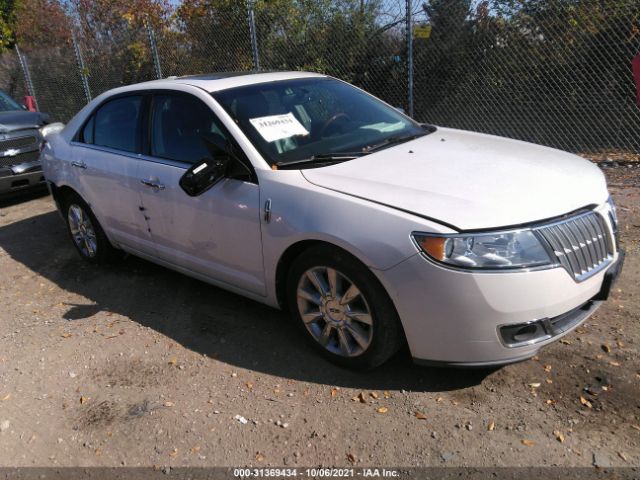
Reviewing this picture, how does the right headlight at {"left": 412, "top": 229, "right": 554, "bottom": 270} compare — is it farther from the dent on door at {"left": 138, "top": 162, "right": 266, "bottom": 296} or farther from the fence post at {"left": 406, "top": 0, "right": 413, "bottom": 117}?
the fence post at {"left": 406, "top": 0, "right": 413, "bottom": 117}

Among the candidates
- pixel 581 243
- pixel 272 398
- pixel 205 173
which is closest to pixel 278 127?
pixel 205 173

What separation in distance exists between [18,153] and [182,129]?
16.9 feet

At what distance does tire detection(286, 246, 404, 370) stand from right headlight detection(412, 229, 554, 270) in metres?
0.42

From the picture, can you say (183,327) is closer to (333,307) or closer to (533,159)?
(333,307)

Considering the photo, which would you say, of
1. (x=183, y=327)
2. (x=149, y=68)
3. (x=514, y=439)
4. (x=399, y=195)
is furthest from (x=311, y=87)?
(x=149, y=68)

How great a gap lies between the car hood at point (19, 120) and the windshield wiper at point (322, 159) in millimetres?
6264

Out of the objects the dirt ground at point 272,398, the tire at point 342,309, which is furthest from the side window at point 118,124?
the tire at point 342,309

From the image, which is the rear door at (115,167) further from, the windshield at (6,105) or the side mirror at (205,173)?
the windshield at (6,105)

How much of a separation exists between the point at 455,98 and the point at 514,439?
6501 mm

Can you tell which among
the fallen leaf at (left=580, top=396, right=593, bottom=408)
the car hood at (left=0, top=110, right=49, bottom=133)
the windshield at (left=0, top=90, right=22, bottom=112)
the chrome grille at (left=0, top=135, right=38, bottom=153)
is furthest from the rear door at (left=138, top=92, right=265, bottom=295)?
the windshield at (left=0, top=90, right=22, bottom=112)

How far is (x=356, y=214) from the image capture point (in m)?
2.85

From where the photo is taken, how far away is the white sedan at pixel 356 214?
2.61m

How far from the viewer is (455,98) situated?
27.0 ft

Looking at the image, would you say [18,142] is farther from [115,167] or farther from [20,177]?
[115,167]
